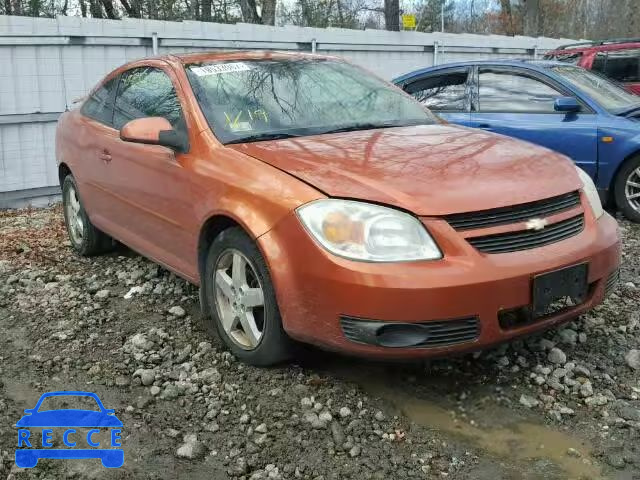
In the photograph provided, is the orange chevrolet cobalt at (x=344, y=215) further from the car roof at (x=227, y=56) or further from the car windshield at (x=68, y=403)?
the car windshield at (x=68, y=403)

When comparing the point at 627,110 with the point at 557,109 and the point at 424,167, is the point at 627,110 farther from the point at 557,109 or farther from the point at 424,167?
the point at 424,167

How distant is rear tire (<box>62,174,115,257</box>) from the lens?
529cm

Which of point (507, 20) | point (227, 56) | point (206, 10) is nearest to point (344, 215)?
point (227, 56)

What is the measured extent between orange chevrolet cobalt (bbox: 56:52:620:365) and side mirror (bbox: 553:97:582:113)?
7.98 ft

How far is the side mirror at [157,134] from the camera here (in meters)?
3.64

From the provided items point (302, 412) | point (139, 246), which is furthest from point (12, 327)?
point (302, 412)

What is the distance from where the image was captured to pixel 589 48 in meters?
9.38

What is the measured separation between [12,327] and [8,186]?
429cm

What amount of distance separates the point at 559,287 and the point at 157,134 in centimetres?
215

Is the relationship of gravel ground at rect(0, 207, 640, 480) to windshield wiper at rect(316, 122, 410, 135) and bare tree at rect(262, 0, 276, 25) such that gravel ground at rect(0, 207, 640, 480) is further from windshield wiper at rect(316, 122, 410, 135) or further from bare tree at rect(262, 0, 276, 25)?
bare tree at rect(262, 0, 276, 25)

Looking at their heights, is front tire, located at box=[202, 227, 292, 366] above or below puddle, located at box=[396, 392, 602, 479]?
above

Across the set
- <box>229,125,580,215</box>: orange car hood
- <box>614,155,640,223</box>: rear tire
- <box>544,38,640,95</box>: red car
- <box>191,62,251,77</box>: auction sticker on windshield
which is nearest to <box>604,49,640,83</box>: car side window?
<box>544,38,640,95</box>: red car

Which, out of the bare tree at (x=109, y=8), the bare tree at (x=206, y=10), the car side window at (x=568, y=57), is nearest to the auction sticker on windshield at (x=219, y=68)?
the car side window at (x=568, y=57)

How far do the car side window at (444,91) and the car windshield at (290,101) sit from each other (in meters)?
2.80
